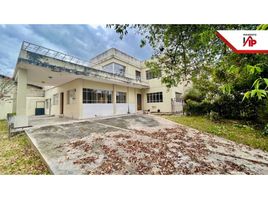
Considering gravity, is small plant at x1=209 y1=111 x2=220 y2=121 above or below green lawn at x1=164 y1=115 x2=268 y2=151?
above

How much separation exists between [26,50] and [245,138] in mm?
10117

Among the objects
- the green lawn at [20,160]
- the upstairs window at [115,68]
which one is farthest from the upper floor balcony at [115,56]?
the green lawn at [20,160]

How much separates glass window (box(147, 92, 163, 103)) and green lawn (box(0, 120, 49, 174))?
38.7ft

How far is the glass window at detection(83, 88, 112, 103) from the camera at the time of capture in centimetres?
1018

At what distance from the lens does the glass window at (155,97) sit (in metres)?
14.6

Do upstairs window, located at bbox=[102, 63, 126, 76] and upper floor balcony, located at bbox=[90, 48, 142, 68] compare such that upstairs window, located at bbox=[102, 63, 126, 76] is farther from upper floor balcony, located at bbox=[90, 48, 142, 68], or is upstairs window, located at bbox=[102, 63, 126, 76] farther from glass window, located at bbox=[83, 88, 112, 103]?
glass window, located at bbox=[83, 88, 112, 103]

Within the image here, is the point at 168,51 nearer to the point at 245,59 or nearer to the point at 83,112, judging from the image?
the point at 245,59

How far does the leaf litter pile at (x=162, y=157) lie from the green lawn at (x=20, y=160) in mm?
679

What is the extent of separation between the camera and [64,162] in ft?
10.2

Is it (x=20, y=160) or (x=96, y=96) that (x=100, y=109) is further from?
(x=20, y=160)

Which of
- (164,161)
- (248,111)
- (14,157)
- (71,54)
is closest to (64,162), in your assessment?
(14,157)

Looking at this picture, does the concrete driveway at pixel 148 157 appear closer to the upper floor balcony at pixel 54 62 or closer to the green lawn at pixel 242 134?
the green lawn at pixel 242 134

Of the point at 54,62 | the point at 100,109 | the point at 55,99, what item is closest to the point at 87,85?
the point at 100,109

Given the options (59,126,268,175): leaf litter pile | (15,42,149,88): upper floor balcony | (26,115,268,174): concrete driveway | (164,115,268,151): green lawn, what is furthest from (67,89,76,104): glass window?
(164,115,268,151): green lawn
